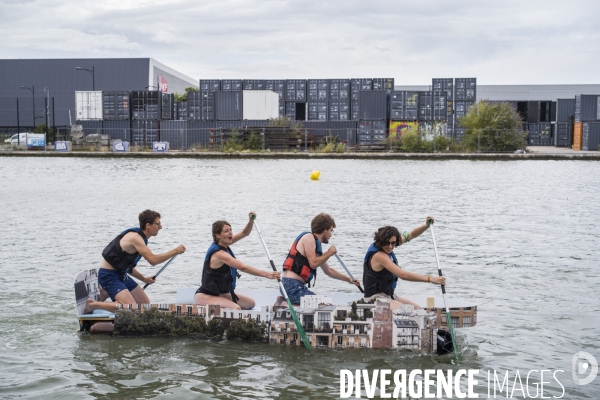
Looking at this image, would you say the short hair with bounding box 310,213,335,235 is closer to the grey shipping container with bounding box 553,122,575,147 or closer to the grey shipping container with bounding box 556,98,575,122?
the grey shipping container with bounding box 553,122,575,147

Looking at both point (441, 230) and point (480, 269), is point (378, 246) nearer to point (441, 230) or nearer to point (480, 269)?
point (480, 269)

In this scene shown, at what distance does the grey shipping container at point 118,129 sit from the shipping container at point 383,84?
19799 millimetres

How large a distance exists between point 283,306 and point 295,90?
53666 millimetres

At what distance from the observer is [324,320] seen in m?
8.46

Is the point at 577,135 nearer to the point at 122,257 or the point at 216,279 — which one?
the point at 216,279

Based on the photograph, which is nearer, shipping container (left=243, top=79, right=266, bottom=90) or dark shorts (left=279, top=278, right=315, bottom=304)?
dark shorts (left=279, top=278, right=315, bottom=304)

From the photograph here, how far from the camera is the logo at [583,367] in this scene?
7.85m

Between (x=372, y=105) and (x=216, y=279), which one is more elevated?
(x=372, y=105)

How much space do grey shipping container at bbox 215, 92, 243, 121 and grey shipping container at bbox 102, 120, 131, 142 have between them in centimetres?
670

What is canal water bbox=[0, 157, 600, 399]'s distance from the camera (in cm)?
792

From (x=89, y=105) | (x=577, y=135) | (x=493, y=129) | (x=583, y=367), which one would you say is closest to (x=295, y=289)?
(x=583, y=367)

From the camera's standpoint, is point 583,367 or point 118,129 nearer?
point 583,367

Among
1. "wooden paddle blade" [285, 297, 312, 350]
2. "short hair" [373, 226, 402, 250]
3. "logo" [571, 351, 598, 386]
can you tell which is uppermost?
"short hair" [373, 226, 402, 250]

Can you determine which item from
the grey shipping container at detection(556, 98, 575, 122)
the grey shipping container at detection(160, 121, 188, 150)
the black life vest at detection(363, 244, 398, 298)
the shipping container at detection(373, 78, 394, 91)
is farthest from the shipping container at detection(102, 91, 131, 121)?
the black life vest at detection(363, 244, 398, 298)
